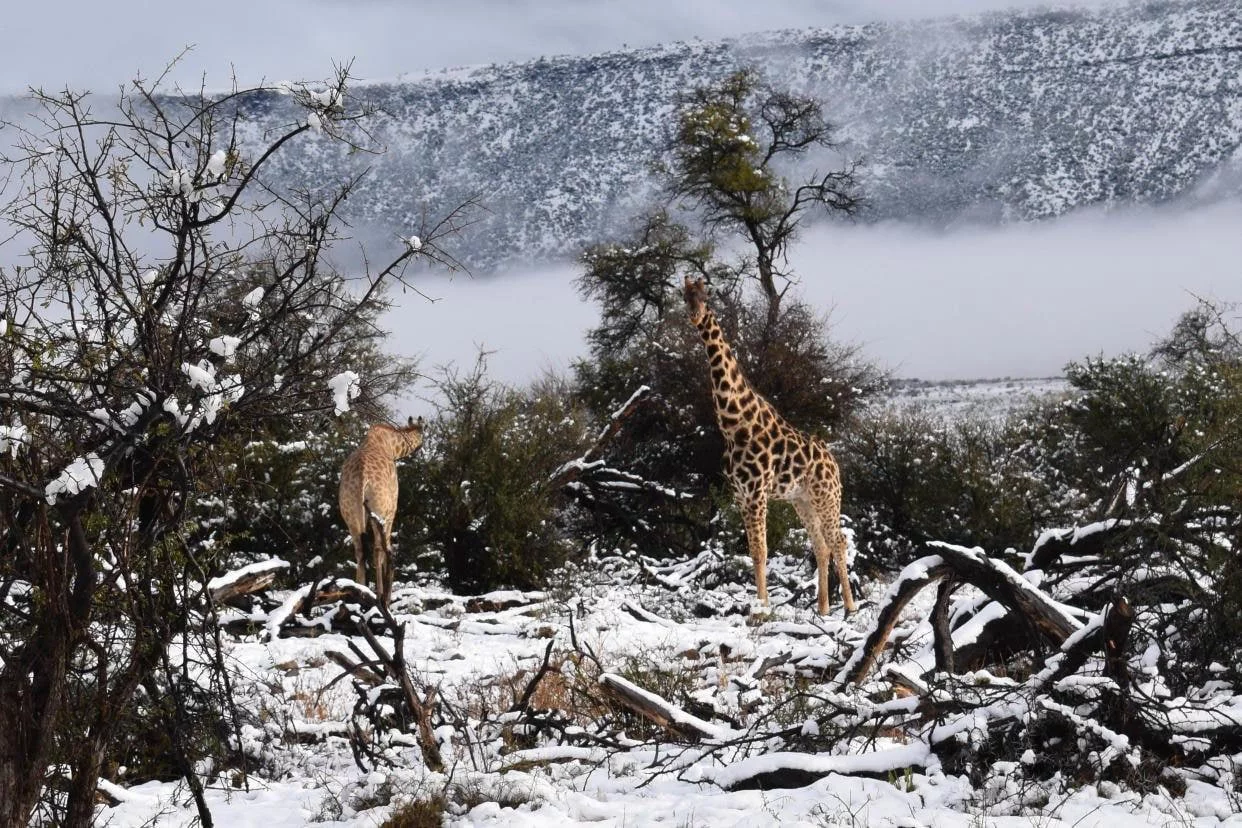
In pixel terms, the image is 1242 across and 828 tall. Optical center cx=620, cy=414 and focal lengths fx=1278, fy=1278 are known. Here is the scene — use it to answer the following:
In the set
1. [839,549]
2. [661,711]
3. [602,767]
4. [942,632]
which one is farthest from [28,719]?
[839,549]

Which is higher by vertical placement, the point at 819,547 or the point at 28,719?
the point at 28,719

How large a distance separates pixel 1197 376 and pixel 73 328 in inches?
617

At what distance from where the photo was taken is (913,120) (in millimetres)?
56344

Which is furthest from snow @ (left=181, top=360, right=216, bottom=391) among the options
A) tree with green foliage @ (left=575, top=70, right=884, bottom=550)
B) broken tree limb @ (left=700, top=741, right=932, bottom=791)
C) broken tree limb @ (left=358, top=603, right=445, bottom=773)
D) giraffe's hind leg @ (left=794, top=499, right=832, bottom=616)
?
tree with green foliage @ (left=575, top=70, right=884, bottom=550)

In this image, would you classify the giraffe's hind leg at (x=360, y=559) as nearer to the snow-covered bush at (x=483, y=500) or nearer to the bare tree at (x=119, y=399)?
the snow-covered bush at (x=483, y=500)

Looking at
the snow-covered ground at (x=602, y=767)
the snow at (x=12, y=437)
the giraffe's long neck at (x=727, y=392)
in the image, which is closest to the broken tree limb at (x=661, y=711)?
the snow-covered ground at (x=602, y=767)

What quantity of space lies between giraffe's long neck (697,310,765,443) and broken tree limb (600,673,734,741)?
6455 millimetres

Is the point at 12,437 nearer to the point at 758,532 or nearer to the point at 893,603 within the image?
the point at 893,603

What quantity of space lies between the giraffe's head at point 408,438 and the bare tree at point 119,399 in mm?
7784

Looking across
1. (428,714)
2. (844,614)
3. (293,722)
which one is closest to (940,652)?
(428,714)

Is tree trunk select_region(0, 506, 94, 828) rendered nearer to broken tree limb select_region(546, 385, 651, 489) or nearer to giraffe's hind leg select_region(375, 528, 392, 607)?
giraffe's hind leg select_region(375, 528, 392, 607)

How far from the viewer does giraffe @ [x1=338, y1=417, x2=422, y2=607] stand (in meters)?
11.4

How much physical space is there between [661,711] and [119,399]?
2.56 metres

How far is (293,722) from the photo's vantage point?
6.24 meters
